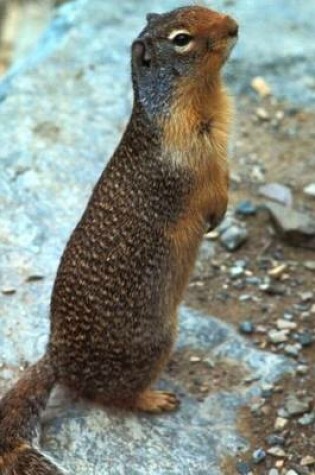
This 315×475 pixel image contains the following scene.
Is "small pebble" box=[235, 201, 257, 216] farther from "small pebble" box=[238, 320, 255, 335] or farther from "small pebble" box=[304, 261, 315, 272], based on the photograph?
"small pebble" box=[238, 320, 255, 335]

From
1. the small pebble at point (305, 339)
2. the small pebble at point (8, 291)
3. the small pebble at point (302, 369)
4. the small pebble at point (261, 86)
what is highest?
the small pebble at point (261, 86)

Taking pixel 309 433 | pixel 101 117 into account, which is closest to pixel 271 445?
pixel 309 433

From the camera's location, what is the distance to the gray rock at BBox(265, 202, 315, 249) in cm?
450

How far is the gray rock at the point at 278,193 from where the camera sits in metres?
4.79

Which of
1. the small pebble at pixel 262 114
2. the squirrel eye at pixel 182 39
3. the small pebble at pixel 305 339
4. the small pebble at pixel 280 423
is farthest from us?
the small pebble at pixel 262 114

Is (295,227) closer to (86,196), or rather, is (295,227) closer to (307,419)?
(86,196)

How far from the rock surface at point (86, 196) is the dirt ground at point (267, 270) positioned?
9 centimetres

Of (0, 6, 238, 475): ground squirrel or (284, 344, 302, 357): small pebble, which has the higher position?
(0, 6, 238, 475): ground squirrel

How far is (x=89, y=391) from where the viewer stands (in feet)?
11.6

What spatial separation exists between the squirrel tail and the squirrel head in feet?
2.94

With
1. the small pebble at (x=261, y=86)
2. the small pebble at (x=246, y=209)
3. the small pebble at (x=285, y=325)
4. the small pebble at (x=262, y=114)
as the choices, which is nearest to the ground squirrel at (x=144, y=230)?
the small pebble at (x=285, y=325)

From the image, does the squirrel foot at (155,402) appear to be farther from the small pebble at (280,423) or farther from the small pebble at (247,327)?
the small pebble at (247,327)

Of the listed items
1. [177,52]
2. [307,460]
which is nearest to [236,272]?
[307,460]

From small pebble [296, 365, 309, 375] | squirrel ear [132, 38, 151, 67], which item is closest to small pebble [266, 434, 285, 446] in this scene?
small pebble [296, 365, 309, 375]
